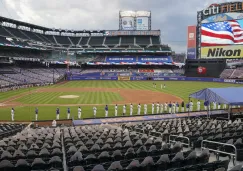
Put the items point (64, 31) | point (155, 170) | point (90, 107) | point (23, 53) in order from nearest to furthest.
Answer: point (155, 170)
point (90, 107)
point (23, 53)
point (64, 31)

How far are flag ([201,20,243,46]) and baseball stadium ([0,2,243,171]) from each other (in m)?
0.28

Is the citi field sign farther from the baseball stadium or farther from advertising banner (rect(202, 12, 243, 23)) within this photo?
advertising banner (rect(202, 12, 243, 23))

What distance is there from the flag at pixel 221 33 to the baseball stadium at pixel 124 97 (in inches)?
11.1

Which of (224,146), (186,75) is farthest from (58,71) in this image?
(224,146)

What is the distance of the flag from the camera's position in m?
75.5

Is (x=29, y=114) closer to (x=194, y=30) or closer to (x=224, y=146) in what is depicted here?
(x=224, y=146)

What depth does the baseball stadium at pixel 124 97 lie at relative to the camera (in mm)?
9055

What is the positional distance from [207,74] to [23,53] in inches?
2451

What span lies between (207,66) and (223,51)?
12.8 metres

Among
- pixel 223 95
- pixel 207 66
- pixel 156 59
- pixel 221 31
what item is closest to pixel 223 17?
pixel 221 31

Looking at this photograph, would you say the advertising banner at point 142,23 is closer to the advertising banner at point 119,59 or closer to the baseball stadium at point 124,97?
the baseball stadium at point 124,97

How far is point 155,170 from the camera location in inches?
295

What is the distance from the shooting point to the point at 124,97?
46.4 m

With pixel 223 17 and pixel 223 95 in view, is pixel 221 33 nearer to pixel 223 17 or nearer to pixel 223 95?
pixel 223 17
